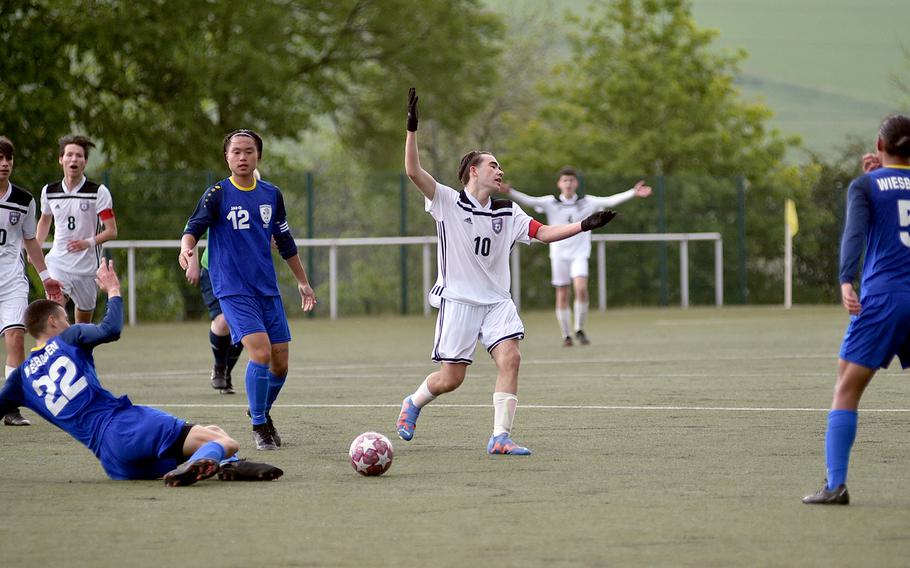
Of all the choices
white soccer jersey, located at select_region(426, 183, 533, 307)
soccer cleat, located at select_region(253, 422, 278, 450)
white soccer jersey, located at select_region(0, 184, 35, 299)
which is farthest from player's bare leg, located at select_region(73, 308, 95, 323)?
white soccer jersey, located at select_region(426, 183, 533, 307)

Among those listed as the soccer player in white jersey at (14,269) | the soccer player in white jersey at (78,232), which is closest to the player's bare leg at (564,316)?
the soccer player in white jersey at (78,232)

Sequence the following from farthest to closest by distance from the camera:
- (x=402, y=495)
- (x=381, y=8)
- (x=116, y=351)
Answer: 1. (x=381, y=8)
2. (x=116, y=351)
3. (x=402, y=495)

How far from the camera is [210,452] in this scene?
7773 mm

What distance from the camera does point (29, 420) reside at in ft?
37.9

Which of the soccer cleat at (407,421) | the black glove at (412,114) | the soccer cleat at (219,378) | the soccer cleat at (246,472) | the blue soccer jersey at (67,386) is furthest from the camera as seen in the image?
the soccer cleat at (219,378)

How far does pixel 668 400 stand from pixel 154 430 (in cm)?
576

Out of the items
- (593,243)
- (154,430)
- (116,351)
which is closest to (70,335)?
(154,430)

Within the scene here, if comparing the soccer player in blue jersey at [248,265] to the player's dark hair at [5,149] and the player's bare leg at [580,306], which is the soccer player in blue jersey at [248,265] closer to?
the player's dark hair at [5,149]

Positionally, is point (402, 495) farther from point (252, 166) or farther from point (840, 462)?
point (252, 166)

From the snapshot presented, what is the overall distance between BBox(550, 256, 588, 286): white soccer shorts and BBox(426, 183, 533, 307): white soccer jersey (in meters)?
10.9

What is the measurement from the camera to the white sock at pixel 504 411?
920cm

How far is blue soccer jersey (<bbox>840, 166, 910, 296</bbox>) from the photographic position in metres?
7.05

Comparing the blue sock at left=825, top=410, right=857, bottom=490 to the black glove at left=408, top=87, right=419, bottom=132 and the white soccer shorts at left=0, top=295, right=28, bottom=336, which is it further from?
the white soccer shorts at left=0, top=295, right=28, bottom=336

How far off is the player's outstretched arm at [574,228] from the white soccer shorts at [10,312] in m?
4.46
